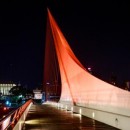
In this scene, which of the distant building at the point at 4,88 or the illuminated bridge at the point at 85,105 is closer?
the illuminated bridge at the point at 85,105

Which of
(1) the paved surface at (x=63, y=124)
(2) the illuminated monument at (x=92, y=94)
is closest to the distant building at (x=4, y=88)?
(2) the illuminated monument at (x=92, y=94)

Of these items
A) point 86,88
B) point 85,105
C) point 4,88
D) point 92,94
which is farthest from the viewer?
point 4,88

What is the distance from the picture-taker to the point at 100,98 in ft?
60.2

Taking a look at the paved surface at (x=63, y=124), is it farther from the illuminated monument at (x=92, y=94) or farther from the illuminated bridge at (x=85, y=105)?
the illuminated monument at (x=92, y=94)

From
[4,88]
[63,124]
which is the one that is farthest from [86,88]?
[4,88]

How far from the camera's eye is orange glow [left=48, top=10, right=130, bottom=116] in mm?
14656

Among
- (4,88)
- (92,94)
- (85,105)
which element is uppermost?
(4,88)

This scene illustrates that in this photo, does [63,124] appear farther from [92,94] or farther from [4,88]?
[4,88]

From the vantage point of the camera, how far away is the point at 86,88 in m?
23.3

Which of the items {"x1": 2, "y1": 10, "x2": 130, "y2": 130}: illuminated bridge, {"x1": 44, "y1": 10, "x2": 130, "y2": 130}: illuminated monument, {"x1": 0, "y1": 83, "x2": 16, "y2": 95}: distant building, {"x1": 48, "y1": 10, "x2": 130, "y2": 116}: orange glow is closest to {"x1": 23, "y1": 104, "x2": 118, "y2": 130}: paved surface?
{"x1": 2, "y1": 10, "x2": 130, "y2": 130}: illuminated bridge

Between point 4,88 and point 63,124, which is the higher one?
point 4,88

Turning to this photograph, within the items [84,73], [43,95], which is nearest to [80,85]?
[84,73]

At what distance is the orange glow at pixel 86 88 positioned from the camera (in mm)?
14656

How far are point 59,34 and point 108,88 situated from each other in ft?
57.7
